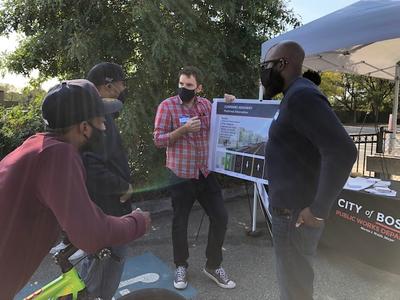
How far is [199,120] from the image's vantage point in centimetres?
341

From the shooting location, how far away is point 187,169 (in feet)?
11.2

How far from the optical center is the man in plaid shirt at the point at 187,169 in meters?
3.42

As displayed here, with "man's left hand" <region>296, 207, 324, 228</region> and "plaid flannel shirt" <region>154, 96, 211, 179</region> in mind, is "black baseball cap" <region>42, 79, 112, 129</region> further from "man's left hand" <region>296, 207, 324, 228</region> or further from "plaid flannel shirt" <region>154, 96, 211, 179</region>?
"plaid flannel shirt" <region>154, 96, 211, 179</region>

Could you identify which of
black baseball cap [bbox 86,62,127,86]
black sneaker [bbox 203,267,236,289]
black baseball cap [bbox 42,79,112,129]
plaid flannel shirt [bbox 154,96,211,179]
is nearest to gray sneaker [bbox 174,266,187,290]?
black sneaker [bbox 203,267,236,289]

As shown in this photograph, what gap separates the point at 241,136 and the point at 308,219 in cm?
215

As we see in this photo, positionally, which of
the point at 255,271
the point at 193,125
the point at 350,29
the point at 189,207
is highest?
the point at 350,29

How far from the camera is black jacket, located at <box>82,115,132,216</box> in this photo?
2.20 m

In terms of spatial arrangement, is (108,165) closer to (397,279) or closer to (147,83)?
(397,279)

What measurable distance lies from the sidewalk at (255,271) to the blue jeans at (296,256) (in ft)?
4.14

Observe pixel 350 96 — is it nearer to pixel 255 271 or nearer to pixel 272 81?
pixel 255 271

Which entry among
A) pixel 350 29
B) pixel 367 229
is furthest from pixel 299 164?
pixel 350 29

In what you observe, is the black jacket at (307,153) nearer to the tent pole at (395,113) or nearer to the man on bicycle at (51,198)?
the man on bicycle at (51,198)

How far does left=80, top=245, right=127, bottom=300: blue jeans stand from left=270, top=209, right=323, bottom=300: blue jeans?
96cm

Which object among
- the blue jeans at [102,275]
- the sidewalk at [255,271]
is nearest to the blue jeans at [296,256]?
the blue jeans at [102,275]
